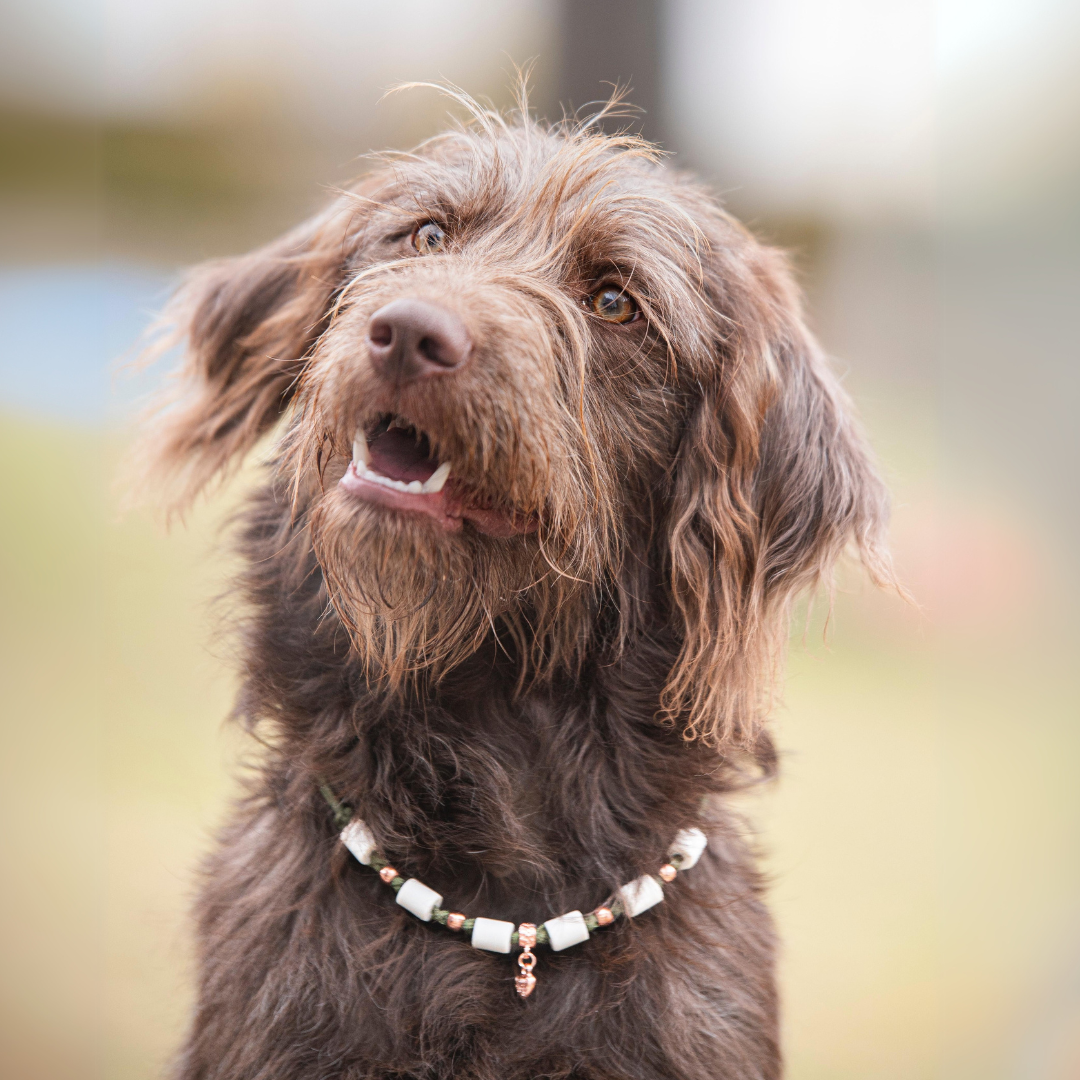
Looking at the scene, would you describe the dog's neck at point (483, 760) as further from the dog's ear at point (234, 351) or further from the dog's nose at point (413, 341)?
the dog's nose at point (413, 341)

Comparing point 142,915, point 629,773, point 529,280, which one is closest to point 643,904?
point 629,773

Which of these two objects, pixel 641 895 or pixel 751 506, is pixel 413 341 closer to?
pixel 751 506

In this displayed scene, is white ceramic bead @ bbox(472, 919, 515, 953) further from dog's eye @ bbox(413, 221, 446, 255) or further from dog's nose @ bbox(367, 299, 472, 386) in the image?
dog's eye @ bbox(413, 221, 446, 255)

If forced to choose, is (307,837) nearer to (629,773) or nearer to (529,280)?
(629,773)

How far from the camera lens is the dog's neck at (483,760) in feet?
5.35

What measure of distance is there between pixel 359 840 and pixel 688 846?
573mm

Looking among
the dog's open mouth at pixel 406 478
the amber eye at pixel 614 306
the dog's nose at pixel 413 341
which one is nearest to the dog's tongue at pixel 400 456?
the dog's open mouth at pixel 406 478

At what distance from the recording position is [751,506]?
176 centimetres

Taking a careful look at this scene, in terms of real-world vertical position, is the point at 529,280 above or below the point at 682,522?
above

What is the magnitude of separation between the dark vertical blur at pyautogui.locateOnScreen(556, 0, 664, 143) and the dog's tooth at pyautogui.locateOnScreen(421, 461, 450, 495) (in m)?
2.03

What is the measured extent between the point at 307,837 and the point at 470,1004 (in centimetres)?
40

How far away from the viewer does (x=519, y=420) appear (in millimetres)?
1420

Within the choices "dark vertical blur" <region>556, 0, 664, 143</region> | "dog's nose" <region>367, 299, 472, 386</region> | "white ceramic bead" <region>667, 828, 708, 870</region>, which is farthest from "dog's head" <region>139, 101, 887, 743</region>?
"dark vertical blur" <region>556, 0, 664, 143</region>

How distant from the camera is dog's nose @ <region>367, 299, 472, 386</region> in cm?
131
